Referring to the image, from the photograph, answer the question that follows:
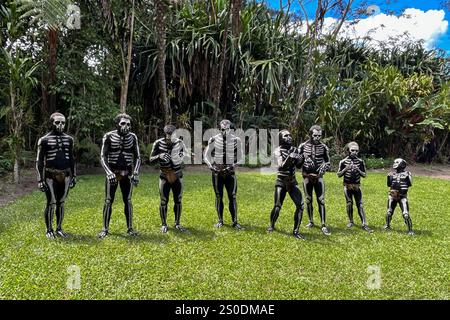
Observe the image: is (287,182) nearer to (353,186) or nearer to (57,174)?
(353,186)

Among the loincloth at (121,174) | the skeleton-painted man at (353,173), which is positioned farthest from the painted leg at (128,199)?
the skeleton-painted man at (353,173)

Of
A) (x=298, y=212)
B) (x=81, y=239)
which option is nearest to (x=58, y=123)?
(x=81, y=239)

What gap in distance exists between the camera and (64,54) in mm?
11234

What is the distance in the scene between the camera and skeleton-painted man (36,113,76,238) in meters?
5.24

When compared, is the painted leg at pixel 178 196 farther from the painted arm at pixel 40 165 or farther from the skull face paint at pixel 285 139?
the painted arm at pixel 40 165

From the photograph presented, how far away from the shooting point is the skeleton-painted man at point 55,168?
5.24m

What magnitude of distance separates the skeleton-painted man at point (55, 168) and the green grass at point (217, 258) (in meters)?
0.45

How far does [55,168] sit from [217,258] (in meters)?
2.57

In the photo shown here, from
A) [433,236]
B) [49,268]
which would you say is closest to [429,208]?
[433,236]

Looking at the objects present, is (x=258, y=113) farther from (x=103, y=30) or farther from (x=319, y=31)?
(x=103, y=30)

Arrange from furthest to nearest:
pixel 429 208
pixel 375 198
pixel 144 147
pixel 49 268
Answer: pixel 144 147, pixel 375 198, pixel 429 208, pixel 49 268

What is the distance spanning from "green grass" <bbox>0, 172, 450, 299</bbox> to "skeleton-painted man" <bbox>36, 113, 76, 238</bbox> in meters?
0.45

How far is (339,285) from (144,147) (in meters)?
9.68

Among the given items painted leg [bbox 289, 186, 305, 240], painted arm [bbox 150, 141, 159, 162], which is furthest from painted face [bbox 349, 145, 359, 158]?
painted arm [bbox 150, 141, 159, 162]
